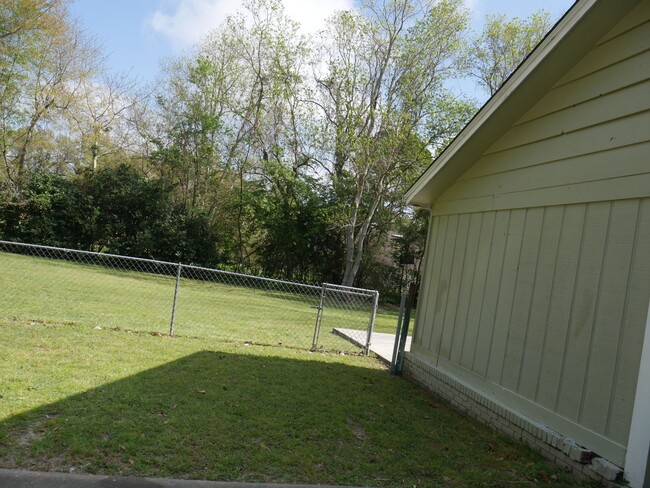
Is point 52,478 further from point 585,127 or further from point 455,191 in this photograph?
point 455,191

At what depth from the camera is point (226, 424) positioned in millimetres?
4168

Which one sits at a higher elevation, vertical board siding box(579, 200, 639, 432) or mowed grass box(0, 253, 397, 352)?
vertical board siding box(579, 200, 639, 432)

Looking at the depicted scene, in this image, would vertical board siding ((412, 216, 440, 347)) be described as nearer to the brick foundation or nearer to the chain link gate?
the brick foundation

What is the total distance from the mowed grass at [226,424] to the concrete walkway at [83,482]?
10 centimetres

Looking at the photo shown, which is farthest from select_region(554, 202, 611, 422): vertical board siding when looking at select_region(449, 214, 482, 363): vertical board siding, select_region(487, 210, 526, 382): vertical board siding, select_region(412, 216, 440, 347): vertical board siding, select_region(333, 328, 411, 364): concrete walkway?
select_region(333, 328, 411, 364): concrete walkway

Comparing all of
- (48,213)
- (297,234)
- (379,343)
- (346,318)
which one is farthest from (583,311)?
(48,213)

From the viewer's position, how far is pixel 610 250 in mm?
3861

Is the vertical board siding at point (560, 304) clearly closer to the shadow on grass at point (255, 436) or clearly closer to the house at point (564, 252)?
the house at point (564, 252)

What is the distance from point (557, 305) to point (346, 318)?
10.1m

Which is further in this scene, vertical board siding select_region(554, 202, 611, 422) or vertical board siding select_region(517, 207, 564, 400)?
vertical board siding select_region(517, 207, 564, 400)

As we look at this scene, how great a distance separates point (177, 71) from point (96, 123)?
19.2 ft

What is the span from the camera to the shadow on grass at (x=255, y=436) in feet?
10.8

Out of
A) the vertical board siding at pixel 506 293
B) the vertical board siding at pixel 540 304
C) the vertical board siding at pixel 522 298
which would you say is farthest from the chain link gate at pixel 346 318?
the vertical board siding at pixel 540 304

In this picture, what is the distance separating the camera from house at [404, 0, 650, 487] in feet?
11.9
